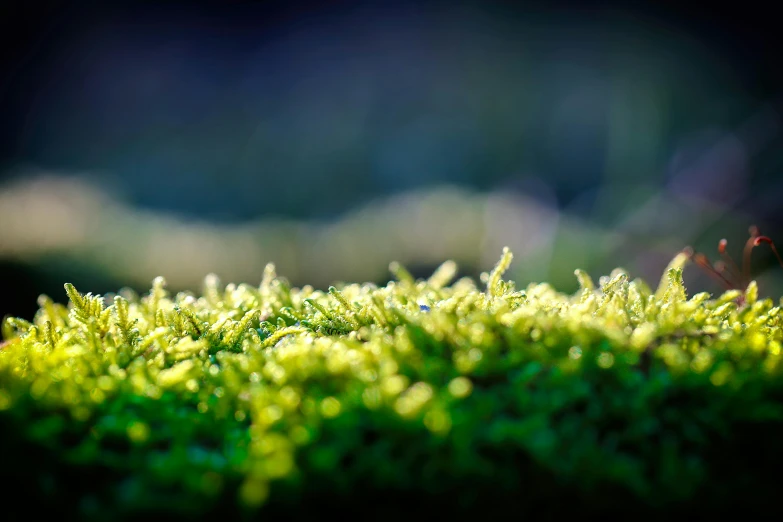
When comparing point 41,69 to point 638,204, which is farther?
Answer: point 41,69

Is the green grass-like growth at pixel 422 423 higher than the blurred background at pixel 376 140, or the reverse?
the blurred background at pixel 376 140

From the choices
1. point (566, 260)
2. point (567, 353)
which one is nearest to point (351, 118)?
point (566, 260)

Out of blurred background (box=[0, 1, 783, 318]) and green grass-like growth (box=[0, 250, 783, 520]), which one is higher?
blurred background (box=[0, 1, 783, 318])

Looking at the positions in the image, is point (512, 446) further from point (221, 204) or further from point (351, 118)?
point (351, 118)

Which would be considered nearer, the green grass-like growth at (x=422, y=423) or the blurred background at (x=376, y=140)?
the green grass-like growth at (x=422, y=423)

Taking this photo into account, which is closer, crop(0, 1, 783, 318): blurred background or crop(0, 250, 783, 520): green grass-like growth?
crop(0, 250, 783, 520): green grass-like growth
